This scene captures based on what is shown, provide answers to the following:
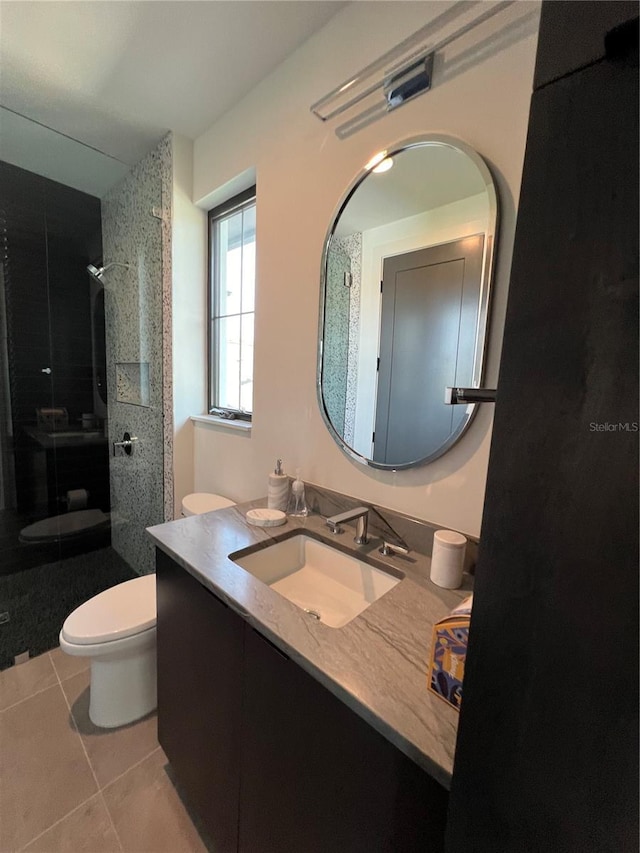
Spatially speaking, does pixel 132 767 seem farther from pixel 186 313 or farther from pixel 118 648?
pixel 186 313

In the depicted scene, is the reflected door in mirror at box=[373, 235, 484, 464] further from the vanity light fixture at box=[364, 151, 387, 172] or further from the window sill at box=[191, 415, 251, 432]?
the window sill at box=[191, 415, 251, 432]

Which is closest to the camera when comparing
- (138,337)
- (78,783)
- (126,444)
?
(78,783)

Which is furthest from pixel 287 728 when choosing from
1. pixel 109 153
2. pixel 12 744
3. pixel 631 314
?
pixel 109 153

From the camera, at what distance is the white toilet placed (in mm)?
1255

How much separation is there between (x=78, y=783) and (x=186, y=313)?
2.02 meters

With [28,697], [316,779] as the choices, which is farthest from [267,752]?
[28,697]

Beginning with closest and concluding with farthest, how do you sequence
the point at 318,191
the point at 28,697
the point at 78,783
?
the point at 78,783 < the point at 318,191 < the point at 28,697

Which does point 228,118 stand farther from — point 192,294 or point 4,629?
point 4,629

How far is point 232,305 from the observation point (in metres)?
1.95

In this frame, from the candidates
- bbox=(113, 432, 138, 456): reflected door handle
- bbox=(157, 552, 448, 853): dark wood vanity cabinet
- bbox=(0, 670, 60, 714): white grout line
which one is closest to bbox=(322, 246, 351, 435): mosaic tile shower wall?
bbox=(157, 552, 448, 853): dark wood vanity cabinet

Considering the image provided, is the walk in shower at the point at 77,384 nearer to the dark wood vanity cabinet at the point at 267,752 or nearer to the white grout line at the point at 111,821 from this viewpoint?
the white grout line at the point at 111,821

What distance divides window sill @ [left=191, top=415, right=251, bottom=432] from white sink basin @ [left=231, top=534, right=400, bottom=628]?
0.68 m

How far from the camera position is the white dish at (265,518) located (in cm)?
124

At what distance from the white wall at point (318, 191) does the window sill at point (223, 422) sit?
0.04 metres
